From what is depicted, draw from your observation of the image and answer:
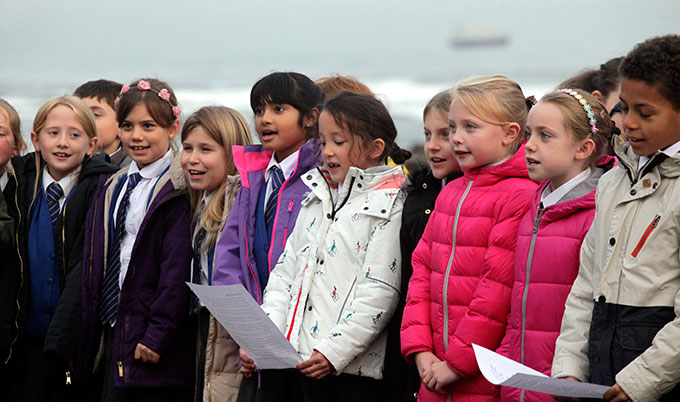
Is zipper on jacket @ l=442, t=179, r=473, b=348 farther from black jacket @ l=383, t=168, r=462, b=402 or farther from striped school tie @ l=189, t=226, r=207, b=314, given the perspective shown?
striped school tie @ l=189, t=226, r=207, b=314

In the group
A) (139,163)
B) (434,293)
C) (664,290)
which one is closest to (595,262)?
(664,290)

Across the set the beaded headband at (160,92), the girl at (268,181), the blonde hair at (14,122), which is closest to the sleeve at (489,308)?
the girl at (268,181)

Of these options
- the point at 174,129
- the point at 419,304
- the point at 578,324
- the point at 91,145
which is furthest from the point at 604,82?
the point at 91,145

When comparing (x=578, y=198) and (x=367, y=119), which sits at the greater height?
(x=367, y=119)

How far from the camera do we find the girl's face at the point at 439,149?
375 centimetres

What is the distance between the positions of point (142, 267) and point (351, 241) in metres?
1.42

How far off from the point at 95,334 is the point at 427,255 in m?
2.35

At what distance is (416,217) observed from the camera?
377 cm

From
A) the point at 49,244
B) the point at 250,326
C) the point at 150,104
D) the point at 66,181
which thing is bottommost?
the point at 250,326

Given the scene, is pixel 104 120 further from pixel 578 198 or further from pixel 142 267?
pixel 578 198

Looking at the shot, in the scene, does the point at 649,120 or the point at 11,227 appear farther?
the point at 11,227

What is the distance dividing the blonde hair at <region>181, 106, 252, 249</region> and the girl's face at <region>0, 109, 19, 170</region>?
1.38 metres

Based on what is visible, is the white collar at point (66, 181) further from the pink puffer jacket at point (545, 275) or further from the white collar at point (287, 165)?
the pink puffer jacket at point (545, 275)

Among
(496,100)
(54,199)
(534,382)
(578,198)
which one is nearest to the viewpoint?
(534,382)
